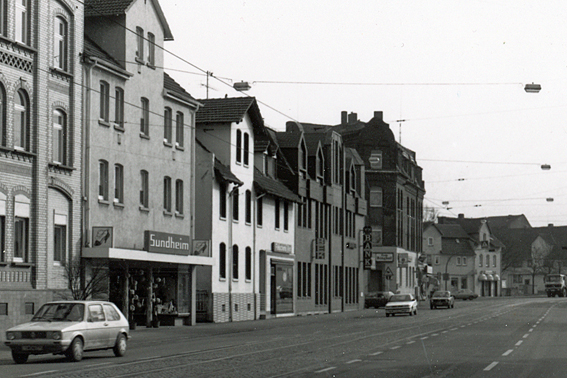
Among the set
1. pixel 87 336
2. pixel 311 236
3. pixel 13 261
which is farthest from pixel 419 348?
pixel 311 236

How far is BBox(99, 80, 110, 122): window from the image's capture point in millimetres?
37672

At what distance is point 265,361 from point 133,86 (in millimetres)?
20456

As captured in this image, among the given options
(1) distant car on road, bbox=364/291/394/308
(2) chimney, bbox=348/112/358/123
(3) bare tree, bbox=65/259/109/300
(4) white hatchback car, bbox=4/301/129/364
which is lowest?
(1) distant car on road, bbox=364/291/394/308

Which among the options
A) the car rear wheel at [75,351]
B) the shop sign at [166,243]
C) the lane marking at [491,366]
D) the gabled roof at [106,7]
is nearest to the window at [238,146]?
the shop sign at [166,243]

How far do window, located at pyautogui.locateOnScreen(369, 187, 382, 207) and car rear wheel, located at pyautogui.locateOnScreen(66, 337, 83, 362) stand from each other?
70.2m

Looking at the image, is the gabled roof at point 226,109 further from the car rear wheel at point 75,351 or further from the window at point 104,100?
the car rear wheel at point 75,351

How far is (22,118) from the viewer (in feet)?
107

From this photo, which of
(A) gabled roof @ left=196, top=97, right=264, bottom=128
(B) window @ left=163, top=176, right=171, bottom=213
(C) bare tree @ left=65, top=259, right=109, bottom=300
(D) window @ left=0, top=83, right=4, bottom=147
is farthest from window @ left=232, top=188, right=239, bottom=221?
(D) window @ left=0, top=83, right=4, bottom=147

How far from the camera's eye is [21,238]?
107 ft

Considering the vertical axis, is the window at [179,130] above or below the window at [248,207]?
above

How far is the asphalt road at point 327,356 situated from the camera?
19016 millimetres

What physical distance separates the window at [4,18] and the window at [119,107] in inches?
301

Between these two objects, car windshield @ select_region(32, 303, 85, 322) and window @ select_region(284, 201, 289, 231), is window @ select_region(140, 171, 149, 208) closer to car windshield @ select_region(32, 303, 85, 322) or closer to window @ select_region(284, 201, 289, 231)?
car windshield @ select_region(32, 303, 85, 322)

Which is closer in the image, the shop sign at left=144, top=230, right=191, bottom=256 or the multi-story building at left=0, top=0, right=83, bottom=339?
the multi-story building at left=0, top=0, right=83, bottom=339
